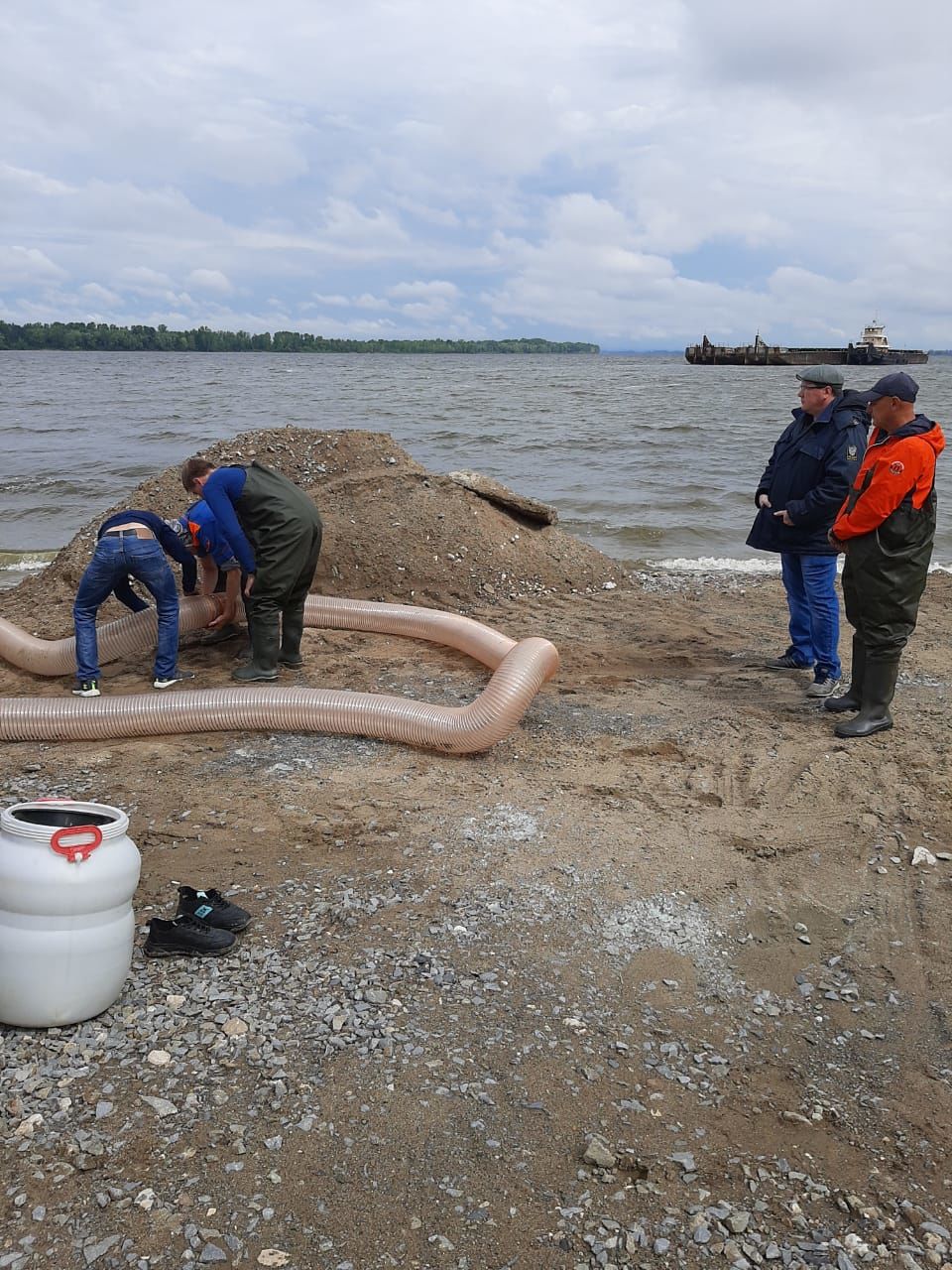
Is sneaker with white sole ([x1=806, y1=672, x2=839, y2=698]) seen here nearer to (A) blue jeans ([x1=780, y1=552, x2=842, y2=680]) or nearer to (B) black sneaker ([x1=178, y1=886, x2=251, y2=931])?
(A) blue jeans ([x1=780, y1=552, x2=842, y2=680])

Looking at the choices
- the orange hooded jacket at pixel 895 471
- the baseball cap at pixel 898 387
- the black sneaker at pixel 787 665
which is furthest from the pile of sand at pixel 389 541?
the baseball cap at pixel 898 387

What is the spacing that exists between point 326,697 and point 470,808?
175 cm

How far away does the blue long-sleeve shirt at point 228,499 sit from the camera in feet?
23.5

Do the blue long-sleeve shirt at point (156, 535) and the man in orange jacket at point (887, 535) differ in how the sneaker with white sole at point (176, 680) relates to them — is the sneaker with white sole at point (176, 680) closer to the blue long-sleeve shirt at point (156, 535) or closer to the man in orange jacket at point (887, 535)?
the blue long-sleeve shirt at point (156, 535)

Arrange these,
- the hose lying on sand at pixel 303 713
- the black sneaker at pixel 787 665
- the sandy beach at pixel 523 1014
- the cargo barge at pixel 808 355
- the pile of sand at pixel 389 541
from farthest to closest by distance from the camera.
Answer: the cargo barge at pixel 808 355 → the pile of sand at pixel 389 541 → the black sneaker at pixel 787 665 → the hose lying on sand at pixel 303 713 → the sandy beach at pixel 523 1014

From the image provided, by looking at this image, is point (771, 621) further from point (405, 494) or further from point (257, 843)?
point (257, 843)

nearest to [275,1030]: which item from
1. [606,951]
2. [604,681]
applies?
[606,951]

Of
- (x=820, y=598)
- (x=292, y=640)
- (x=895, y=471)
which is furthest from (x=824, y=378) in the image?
(x=292, y=640)

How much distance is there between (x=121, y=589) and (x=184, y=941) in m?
4.17

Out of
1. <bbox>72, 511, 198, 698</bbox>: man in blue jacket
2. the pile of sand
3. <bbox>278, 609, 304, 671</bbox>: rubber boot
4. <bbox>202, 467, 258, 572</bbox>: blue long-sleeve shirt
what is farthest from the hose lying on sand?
the pile of sand

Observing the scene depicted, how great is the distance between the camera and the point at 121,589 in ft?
25.0

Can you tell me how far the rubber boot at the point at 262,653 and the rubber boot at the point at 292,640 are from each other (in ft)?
0.72

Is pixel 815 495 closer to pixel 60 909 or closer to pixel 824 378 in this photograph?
pixel 824 378

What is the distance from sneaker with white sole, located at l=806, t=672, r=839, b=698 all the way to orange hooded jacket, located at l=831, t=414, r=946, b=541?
149cm
